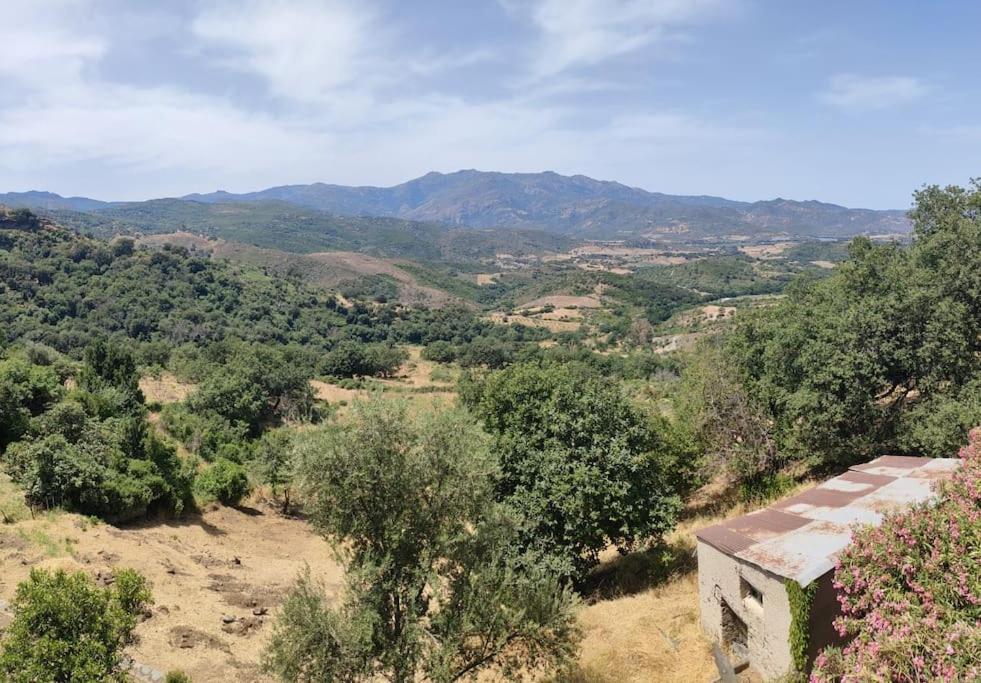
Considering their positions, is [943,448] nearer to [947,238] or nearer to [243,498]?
[947,238]

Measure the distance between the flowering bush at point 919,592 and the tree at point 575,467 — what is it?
843cm

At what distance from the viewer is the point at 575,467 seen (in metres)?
17.6

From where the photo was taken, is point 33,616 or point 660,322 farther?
point 660,322

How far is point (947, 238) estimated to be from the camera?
23.7 metres

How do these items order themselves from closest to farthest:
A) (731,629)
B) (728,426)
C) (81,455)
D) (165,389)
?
(731,629) → (81,455) → (728,426) → (165,389)

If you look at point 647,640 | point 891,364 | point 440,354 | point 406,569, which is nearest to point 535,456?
point 647,640

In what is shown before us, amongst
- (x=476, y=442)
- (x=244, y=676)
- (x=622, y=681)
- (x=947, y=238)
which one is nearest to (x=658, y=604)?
(x=622, y=681)

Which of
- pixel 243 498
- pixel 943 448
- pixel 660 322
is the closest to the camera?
pixel 943 448

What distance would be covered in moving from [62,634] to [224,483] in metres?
23.7

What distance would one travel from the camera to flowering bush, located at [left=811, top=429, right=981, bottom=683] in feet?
23.6

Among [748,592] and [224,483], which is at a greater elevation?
[748,592]

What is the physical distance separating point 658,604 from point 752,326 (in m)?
15.4

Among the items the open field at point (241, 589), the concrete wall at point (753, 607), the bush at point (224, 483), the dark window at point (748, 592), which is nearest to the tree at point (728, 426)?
the open field at point (241, 589)

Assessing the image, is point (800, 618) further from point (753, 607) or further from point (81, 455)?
point (81, 455)
